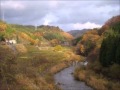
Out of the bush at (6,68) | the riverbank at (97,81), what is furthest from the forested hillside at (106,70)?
the bush at (6,68)

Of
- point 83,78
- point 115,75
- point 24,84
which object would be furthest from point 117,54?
point 24,84

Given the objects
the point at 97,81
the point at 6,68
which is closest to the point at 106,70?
the point at 97,81

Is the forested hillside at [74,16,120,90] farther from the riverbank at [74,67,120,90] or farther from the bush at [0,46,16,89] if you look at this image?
the bush at [0,46,16,89]

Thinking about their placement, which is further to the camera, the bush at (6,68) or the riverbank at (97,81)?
the riverbank at (97,81)

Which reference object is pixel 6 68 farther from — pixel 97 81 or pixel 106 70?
pixel 106 70

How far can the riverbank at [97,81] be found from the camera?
159 feet

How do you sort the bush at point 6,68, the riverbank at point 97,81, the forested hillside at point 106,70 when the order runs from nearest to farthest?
the bush at point 6,68 → the riverbank at point 97,81 → the forested hillside at point 106,70

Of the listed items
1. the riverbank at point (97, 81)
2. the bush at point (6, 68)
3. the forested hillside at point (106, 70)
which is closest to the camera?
the bush at point (6, 68)

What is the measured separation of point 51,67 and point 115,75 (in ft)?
94.0

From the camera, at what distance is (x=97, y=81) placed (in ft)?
176

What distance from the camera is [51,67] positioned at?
81812 mm

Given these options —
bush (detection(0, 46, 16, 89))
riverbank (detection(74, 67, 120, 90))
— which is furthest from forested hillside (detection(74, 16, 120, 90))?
bush (detection(0, 46, 16, 89))

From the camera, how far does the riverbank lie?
159 feet

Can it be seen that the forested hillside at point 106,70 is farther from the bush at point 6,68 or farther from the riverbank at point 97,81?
the bush at point 6,68
